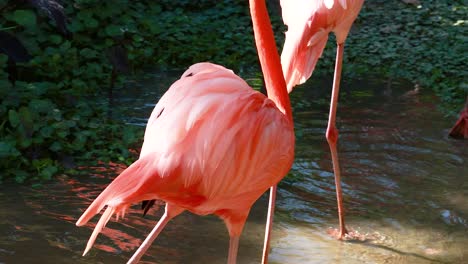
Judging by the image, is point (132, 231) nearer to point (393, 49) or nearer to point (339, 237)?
point (339, 237)

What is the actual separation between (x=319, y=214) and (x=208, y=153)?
162cm

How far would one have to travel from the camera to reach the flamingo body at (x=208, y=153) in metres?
2.44

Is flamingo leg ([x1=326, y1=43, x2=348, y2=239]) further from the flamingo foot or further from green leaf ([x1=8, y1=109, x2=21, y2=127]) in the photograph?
green leaf ([x1=8, y1=109, x2=21, y2=127])

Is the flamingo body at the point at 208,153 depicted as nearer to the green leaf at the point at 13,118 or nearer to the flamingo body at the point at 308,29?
the flamingo body at the point at 308,29

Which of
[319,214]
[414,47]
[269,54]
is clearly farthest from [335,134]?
[414,47]

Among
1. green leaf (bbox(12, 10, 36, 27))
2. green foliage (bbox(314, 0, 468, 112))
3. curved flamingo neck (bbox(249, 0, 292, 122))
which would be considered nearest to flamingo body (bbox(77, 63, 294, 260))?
curved flamingo neck (bbox(249, 0, 292, 122))

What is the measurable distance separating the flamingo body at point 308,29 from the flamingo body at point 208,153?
80 cm

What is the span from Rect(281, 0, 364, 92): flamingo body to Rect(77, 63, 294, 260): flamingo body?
0.80 m

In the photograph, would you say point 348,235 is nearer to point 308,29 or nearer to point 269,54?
point 308,29

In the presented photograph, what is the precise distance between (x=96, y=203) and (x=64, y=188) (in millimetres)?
1681

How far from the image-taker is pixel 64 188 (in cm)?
398

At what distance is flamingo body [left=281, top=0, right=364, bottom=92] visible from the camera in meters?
3.58

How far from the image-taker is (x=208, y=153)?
2514 mm

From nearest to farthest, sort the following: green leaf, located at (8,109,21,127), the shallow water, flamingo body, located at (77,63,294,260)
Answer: flamingo body, located at (77,63,294,260)
the shallow water
green leaf, located at (8,109,21,127)
